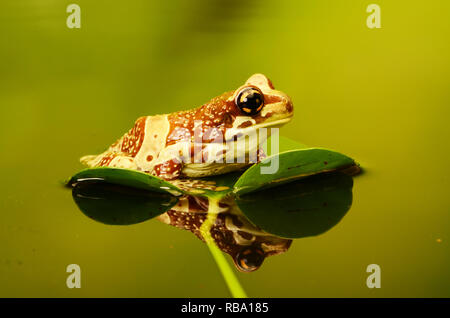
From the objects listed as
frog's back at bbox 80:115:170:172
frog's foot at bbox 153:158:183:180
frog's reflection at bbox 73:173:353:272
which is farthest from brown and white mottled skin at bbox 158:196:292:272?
frog's back at bbox 80:115:170:172

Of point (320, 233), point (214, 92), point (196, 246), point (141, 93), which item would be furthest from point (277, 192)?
point (141, 93)

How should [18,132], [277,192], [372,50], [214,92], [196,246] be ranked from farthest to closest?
1. [372,50]
2. [214,92]
3. [18,132]
4. [277,192]
5. [196,246]

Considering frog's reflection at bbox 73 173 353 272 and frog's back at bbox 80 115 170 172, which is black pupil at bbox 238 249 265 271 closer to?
frog's reflection at bbox 73 173 353 272

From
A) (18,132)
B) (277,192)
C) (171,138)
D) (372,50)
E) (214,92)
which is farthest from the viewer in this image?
(372,50)

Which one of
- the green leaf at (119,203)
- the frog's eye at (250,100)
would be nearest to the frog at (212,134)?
the frog's eye at (250,100)

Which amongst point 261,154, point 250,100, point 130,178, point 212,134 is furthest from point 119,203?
point 261,154

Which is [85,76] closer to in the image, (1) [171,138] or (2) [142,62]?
(2) [142,62]

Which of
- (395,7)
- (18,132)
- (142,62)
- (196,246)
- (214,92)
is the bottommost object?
(196,246)
